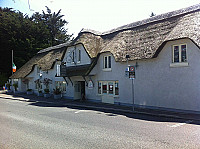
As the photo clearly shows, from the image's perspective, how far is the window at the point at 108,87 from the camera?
16334 mm

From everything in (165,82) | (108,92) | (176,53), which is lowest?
(108,92)

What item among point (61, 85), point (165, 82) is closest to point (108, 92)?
point (165, 82)

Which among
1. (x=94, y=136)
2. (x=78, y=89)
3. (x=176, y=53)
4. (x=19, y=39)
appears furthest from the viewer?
(x=19, y=39)

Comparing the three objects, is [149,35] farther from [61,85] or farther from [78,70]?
[61,85]

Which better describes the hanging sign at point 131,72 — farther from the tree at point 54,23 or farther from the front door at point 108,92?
the tree at point 54,23

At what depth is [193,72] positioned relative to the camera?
450 inches

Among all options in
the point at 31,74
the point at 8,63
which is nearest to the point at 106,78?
the point at 31,74

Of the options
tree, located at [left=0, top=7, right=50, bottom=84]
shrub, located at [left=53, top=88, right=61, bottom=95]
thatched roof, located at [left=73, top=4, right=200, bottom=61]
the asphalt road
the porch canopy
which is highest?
tree, located at [left=0, top=7, right=50, bottom=84]

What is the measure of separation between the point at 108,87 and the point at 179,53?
23.4ft

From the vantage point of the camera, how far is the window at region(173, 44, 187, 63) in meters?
12.0

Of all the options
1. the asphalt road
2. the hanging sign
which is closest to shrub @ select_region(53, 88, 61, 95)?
the hanging sign

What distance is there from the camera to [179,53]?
1219 centimetres

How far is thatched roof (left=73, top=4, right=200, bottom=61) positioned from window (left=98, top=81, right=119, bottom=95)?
2.58 meters

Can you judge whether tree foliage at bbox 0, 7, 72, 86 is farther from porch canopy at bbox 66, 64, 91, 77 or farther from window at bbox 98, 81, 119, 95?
window at bbox 98, 81, 119, 95
